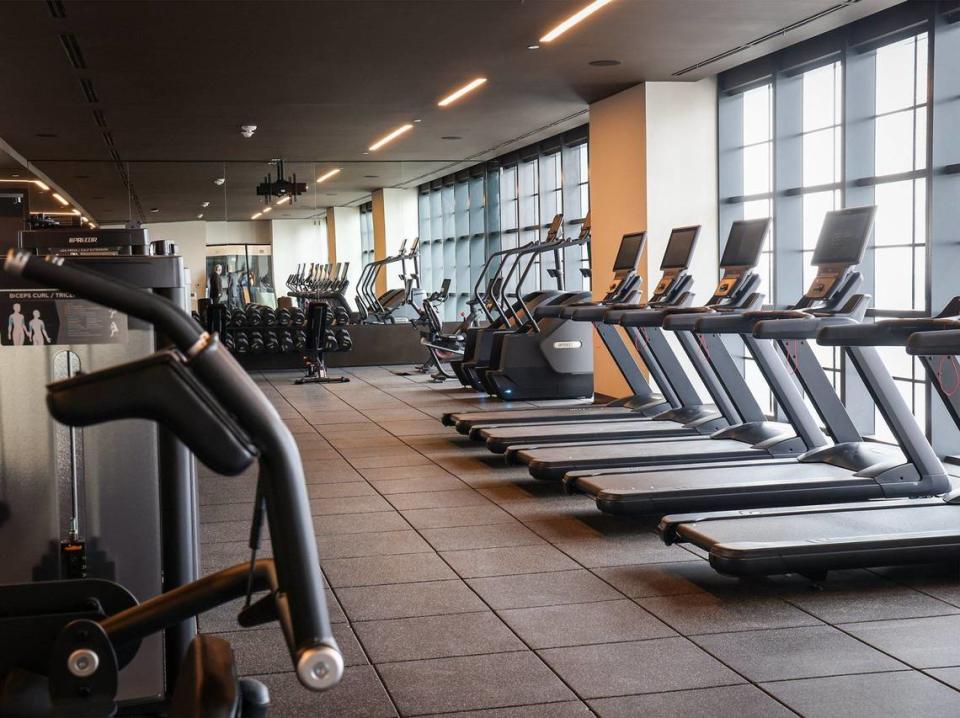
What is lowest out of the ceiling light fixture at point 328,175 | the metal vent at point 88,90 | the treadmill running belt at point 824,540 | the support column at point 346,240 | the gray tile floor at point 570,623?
→ the gray tile floor at point 570,623

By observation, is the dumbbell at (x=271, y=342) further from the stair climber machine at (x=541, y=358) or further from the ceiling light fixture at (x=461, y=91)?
the stair climber machine at (x=541, y=358)

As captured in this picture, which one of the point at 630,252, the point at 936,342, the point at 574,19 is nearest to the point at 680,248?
the point at 630,252

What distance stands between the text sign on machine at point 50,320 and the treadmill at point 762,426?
3590 mm

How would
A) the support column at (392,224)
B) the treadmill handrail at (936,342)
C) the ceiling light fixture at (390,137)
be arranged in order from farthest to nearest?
the support column at (392,224) < the ceiling light fixture at (390,137) < the treadmill handrail at (936,342)

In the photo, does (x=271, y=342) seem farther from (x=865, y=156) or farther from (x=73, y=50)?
(x=865, y=156)

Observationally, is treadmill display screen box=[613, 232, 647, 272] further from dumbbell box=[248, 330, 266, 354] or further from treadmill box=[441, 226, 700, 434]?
dumbbell box=[248, 330, 266, 354]

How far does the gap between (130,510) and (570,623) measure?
5.60ft

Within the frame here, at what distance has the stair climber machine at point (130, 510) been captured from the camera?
3.81ft

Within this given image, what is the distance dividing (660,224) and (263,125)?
15.5 ft

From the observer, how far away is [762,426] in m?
6.90

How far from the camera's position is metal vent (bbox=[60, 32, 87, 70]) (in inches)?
301

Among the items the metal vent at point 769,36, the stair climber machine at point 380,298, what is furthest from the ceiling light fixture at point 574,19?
the stair climber machine at point 380,298

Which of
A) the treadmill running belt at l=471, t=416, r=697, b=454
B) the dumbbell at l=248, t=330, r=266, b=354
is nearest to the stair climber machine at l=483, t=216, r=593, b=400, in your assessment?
the treadmill running belt at l=471, t=416, r=697, b=454

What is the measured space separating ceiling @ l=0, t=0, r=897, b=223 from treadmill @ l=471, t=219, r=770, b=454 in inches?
67.5
